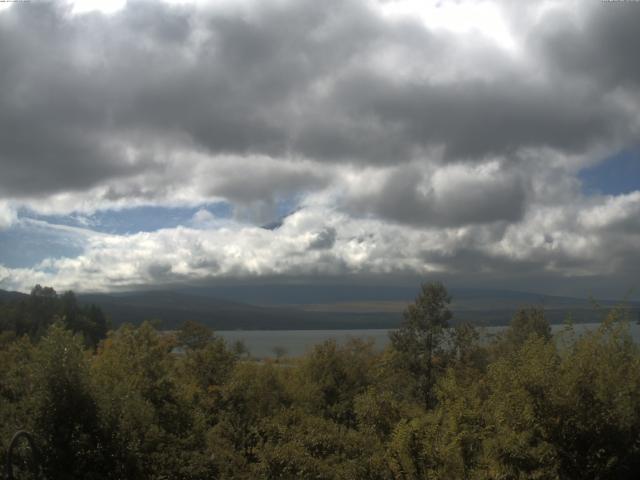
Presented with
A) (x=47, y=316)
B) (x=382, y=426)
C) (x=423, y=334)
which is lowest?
(x=47, y=316)

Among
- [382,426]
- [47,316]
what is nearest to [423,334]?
[382,426]

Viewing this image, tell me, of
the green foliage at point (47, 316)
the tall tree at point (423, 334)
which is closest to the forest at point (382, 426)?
the tall tree at point (423, 334)

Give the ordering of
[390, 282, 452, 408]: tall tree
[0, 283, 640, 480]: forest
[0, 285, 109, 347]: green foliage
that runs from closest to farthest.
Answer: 1. [0, 283, 640, 480]: forest
2. [390, 282, 452, 408]: tall tree
3. [0, 285, 109, 347]: green foliage

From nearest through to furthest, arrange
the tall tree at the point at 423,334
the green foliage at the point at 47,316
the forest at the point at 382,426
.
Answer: the forest at the point at 382,426, the tall tree at the point at 423,334, the green foliage at the point at 47,316

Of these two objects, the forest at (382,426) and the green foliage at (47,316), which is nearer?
the forest at (382,426)

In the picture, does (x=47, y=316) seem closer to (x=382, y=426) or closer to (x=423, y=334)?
(x=423, y=334)

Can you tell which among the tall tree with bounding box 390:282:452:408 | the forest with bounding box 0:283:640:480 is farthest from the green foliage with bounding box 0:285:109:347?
the forest with bounding box 0:283:640:480

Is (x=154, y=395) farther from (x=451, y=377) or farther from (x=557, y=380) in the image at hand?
(x=557, y=380)

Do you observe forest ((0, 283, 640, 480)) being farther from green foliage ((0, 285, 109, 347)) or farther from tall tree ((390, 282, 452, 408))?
green foliage ((0, 285, 109, 347))

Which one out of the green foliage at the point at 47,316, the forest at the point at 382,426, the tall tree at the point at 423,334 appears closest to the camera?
the forest at the point at 382,426

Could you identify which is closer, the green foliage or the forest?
the forest

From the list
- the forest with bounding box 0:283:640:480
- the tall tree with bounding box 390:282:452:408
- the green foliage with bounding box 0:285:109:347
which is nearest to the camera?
the forest with bounding box 0:283:640:480

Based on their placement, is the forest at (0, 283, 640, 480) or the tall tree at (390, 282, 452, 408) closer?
the forest at (0, 283, 640, 480)

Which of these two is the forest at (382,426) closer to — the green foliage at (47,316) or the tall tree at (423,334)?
Result: the tall tree at (423,334)
